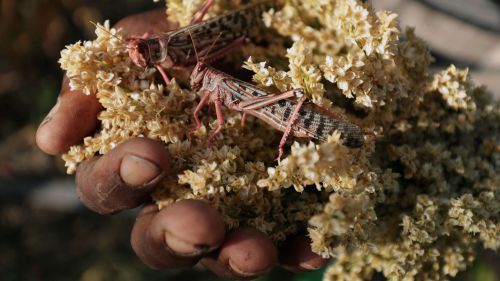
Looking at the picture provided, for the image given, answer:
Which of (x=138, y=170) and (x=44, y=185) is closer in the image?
(x=138, y=170)

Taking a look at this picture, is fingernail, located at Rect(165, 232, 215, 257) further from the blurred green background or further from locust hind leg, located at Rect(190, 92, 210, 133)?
the blurred green background

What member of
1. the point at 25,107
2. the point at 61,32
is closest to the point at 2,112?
the point at 25,107

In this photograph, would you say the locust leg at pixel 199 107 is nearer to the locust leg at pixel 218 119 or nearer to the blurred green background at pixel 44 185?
the locust leg at pixel 218 119

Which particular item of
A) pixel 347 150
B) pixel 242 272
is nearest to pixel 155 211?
pixel 242 272

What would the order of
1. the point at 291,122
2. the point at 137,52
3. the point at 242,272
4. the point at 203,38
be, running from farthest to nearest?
the point at 203,38, the point at 137,52, the point at 291,122, the point at 242,272

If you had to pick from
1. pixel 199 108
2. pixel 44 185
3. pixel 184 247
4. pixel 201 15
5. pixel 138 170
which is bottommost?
pixel 44 185

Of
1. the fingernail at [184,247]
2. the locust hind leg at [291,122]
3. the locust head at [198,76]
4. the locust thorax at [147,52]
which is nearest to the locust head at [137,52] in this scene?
the locust thorax at [147,52]

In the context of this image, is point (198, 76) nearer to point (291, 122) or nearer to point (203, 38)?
point (203, 38)
